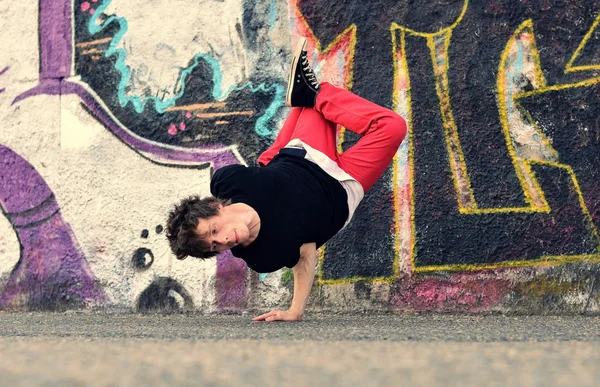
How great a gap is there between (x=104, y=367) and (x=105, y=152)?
367cm

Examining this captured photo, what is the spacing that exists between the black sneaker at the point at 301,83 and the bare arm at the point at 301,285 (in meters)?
0.78

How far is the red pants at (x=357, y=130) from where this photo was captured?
13.3ft

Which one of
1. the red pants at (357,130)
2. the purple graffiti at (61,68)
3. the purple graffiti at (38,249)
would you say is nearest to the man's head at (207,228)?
the red pants at (357,130)

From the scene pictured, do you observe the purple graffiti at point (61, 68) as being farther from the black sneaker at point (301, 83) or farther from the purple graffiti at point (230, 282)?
the black sneaker at point (301, 83)

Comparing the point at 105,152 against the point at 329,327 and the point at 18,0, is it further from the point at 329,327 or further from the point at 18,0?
the point at 329,327

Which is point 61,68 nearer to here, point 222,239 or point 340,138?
point 340,138

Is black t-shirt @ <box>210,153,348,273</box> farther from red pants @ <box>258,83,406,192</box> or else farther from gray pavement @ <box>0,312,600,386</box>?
gray pavement @ <box>0,312,600,386</box>

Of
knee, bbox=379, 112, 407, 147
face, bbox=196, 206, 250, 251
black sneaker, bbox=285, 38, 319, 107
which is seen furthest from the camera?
black sneaker, bbox=285, 38, 319, 107

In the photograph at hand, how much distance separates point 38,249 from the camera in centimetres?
573

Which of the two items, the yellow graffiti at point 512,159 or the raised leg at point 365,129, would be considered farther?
the yellow graffiti at point 512,159

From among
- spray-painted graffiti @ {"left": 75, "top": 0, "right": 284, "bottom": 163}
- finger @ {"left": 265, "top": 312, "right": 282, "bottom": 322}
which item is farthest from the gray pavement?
spray-painted graffiti @ {"left": 75, "top": 0, "right": 284, "bottom": 163}

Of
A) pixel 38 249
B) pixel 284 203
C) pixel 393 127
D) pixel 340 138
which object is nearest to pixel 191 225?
pixel 284 203

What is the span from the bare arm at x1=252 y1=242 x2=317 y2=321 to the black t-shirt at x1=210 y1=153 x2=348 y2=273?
0.20 ft

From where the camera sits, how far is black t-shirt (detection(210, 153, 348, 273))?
374 cm
